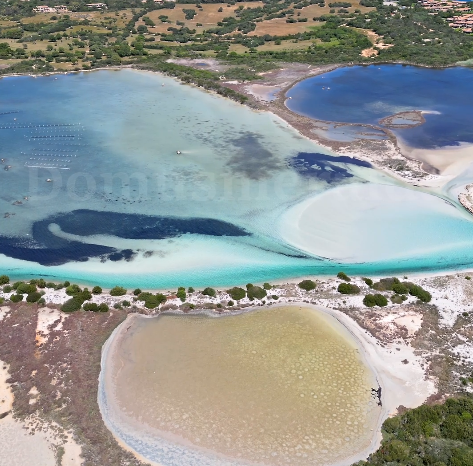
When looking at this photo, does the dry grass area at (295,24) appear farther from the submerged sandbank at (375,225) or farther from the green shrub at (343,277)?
the green shrub at (343,277)

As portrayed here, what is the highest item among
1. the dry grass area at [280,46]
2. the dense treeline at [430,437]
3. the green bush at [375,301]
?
the dry grass area at [280,46]

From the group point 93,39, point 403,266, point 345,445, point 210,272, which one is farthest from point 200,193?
point 93,39

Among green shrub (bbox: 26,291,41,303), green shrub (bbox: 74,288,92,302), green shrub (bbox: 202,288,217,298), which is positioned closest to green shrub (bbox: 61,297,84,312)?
green shrub (bbox: 74,288,92,302)

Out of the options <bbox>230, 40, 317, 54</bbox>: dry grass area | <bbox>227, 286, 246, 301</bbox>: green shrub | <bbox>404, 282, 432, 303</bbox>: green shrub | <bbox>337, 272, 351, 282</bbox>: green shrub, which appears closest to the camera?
<bbox>404, 282, 432, 303</bbox>: green shrub

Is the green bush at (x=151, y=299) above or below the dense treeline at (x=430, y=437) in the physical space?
above

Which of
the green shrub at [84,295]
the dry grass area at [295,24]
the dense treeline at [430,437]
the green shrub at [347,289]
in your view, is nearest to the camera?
the dense treeline at [430,437]

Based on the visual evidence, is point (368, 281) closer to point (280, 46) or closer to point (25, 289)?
point (25, 289)

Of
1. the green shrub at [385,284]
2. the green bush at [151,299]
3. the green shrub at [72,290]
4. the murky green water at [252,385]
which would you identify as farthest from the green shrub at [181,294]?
the green shrub at [385,284]

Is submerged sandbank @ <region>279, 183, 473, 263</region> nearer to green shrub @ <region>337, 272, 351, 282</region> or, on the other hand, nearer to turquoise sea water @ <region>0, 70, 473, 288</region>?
turquoise sea water @ <region>0, 70, 473, 288</region>
